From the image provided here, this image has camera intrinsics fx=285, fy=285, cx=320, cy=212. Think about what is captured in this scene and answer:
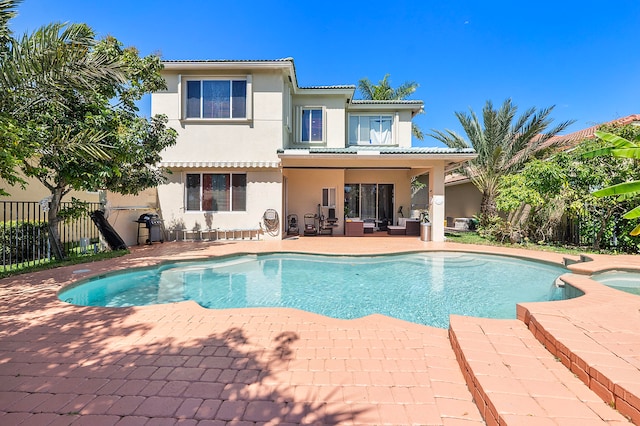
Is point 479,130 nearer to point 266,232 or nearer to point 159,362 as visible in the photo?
point 266,232

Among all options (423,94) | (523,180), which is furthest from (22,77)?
(423,94)

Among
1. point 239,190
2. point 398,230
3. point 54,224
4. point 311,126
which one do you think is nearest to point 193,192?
point 239,190

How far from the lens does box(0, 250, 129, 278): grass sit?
35.1ft

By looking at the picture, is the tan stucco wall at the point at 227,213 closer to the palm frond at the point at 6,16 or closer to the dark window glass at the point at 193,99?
the dark window glass at the point at 193,99

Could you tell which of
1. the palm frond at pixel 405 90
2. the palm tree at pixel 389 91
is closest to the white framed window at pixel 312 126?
the palm tree at pixel 389 91

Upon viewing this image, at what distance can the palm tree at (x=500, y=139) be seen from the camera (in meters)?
21.6

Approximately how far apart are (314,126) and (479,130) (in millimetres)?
13808

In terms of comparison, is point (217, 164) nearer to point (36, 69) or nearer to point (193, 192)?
point (193, 192)

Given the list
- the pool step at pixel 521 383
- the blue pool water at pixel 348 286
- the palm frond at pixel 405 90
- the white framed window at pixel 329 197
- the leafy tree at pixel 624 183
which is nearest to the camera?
the pool step at pixel 521 383

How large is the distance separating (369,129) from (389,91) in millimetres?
15374

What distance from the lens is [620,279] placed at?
10.8 meters

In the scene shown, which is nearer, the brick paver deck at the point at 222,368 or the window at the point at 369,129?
the brick paver deck at the point at 222,368

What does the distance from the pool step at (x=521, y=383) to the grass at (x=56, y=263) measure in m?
14.8

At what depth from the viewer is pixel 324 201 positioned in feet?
78.6
